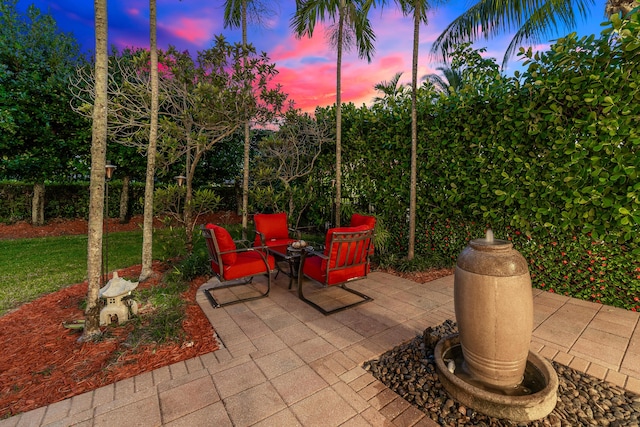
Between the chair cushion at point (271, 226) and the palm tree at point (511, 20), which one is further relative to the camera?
the chair cushion at point (271, 226)

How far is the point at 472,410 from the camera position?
1.90 metres

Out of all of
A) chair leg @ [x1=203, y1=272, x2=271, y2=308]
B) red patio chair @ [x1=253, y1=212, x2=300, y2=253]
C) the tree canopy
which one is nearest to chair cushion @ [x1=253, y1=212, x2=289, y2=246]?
red patio chair @ [x1=253, y1=212, x2=300, y2=253]

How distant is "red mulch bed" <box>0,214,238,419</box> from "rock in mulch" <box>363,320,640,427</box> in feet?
5.94

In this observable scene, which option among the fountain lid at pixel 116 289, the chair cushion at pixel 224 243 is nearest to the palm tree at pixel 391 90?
the chair cushion at pixel 224 243

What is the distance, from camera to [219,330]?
10.2 feet

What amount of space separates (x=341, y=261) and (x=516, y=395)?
2.14 metres

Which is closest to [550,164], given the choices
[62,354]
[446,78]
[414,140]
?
[414,140]

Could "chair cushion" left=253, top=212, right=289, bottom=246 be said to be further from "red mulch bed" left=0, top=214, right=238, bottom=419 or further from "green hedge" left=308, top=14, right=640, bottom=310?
"green hedge" left=308, top=14, right=640, bottom=310

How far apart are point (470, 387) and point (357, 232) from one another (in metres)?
2.04

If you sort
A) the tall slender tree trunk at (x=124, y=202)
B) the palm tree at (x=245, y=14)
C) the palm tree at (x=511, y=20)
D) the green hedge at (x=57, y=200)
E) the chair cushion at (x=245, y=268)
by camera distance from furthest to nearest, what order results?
the tall slender tree trunk at (x=124, y=202) < the green hedge at (x=57, y=200) < the palm tree at (x=245, y=14) < the palm tree at (x=511, y=20) < the chair cushion at (x=245, y=268)

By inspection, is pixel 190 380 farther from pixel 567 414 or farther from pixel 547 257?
pixel 547 257

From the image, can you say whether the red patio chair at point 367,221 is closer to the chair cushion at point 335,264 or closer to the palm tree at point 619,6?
the chair cushion at point 335,264

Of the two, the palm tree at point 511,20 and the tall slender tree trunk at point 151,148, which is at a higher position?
the palm tree at point 511,20

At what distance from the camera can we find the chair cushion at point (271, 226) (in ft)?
18.5
